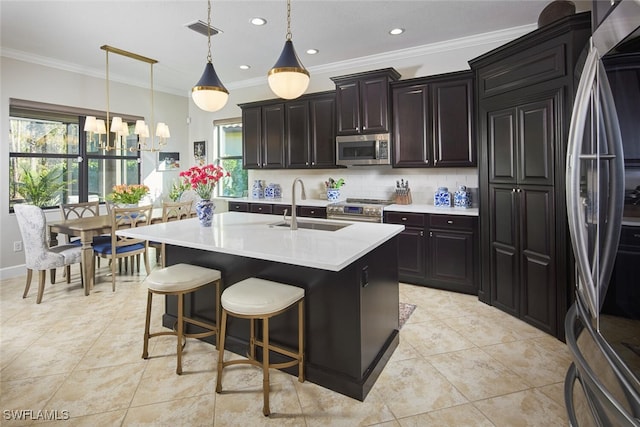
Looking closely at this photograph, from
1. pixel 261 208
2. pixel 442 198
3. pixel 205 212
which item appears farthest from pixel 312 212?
pixel 205 212

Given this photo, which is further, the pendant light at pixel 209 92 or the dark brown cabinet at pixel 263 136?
the dark brown cabinet at pixel 263 136

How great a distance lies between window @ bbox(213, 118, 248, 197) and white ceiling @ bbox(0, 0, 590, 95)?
1.46 m

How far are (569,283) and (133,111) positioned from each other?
20.9 feet

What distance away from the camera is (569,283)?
262 centimetres

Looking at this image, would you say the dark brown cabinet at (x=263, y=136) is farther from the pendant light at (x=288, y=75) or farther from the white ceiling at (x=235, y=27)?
the pendant light at (x=288, y=75)

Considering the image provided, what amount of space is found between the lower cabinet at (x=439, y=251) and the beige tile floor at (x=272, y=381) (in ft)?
2.06

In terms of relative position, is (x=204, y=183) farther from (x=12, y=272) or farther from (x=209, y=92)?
(x=12, y=272)

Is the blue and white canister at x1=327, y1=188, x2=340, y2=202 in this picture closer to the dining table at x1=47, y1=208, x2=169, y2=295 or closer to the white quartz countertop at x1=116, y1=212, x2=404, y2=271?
the white quartz countertop at x1=116, y1=212, x2=404, y2=271

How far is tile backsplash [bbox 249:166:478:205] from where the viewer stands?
4.26m

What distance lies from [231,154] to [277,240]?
4.59 meters

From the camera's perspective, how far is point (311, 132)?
4.96 m

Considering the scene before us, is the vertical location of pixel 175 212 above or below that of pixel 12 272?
above

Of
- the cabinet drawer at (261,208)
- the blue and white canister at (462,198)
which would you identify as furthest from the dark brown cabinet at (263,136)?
the blue and white canister at (462,198)

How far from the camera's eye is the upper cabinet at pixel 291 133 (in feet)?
15.8
